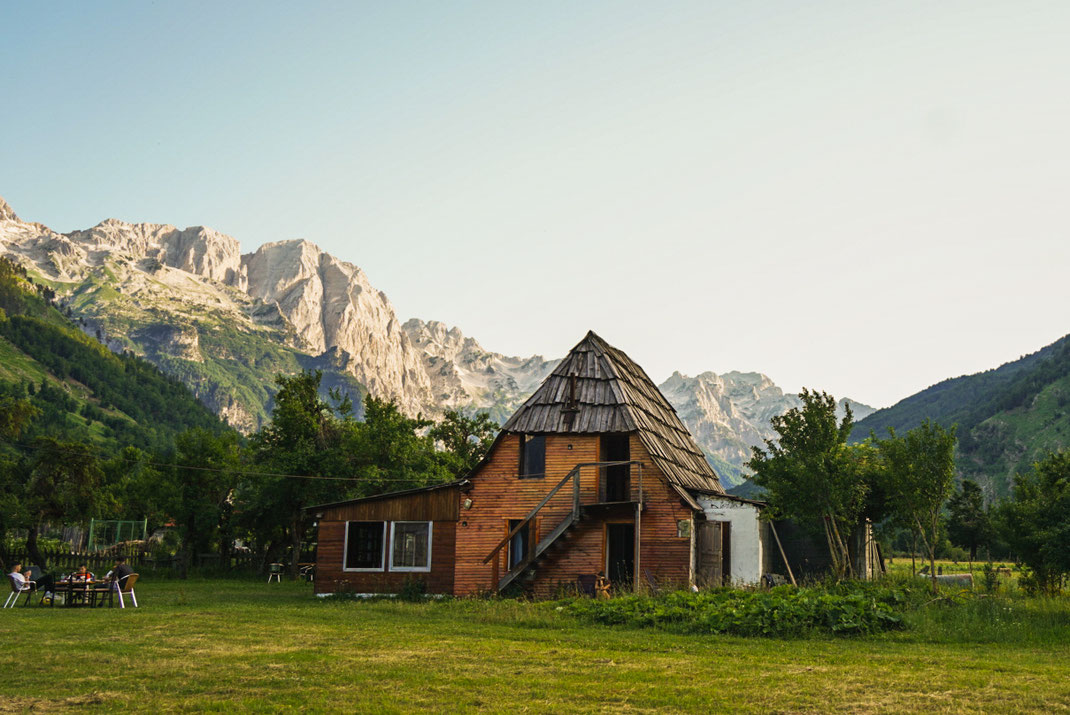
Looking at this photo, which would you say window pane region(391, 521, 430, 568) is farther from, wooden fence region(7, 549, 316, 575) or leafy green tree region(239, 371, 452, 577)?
wooden fence region(7, 549, 316, 575)

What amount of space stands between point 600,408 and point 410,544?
28.6ft

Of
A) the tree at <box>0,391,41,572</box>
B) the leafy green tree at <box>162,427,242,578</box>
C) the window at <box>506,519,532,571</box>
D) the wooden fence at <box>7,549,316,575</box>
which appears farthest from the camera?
the leafy green tree at <box>162,427,242,578</box>

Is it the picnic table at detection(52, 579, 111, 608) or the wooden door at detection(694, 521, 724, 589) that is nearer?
the picnic table at detection(52, 579, 111, 608)

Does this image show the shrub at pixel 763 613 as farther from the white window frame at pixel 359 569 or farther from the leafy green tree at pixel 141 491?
the leafy green tree at pixel 141 491

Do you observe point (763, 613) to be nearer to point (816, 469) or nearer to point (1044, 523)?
point (1044, 523)

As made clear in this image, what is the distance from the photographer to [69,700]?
34.3 feet

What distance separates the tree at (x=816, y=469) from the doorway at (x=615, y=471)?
16.9 ft

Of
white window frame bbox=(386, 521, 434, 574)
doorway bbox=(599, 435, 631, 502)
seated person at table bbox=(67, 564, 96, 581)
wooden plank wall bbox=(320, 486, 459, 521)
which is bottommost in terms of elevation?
→ seated person at table bbox=(67, 564, 96, 581)

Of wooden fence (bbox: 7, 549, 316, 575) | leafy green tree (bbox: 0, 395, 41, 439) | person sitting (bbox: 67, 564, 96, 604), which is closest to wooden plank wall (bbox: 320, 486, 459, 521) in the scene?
person sitting (bbox: 67, 564, 96, 604)

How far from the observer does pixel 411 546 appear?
→ 102ft

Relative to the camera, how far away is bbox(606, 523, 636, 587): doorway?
28750 mm

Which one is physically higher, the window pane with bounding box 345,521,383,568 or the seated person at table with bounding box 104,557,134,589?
the window pane with bounding box 345,521,383,568

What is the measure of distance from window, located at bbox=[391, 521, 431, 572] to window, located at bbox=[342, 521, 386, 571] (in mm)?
526

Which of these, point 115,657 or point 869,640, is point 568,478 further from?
point 115,657
